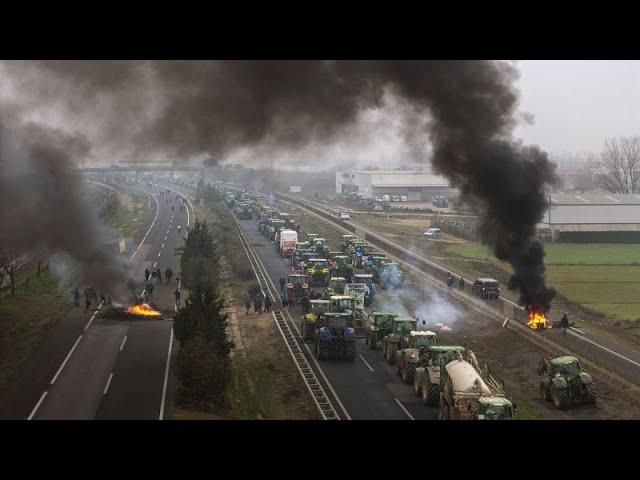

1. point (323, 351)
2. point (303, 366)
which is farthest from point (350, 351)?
point (303, 366)

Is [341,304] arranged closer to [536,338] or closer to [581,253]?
[536,338]

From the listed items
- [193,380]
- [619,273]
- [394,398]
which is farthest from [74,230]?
[619,273]

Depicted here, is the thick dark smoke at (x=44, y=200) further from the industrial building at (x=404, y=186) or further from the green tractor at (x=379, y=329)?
the industrial building at (x=404, y=186)

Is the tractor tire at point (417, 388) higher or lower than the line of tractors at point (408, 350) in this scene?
lower

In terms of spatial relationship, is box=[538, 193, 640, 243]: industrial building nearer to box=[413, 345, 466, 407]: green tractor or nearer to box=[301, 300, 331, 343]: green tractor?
box=[301, 300, 331, 343]: green tractor

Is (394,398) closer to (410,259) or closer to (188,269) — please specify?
(188,269)

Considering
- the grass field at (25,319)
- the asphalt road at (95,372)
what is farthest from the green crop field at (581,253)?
the grass field at (25,319)

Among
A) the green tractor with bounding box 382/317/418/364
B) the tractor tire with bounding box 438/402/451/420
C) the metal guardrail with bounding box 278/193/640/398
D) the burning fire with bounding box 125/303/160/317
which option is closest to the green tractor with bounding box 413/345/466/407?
the tractor tire with bounding box 438/402/451/420

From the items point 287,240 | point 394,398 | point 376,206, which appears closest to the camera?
point 394,398
